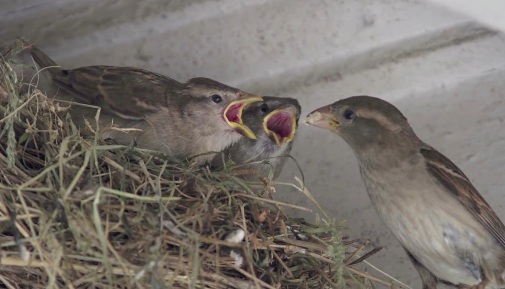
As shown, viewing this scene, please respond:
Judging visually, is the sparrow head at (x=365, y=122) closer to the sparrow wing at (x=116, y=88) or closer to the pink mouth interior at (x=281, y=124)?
the pink mouth interior at (x=281, y=124)

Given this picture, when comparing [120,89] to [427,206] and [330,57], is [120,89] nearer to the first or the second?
[330,57]

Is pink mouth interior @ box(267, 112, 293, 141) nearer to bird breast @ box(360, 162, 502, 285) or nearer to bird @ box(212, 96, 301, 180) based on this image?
bird @ box(212, 96, 301, 180)

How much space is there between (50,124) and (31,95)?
103 mm

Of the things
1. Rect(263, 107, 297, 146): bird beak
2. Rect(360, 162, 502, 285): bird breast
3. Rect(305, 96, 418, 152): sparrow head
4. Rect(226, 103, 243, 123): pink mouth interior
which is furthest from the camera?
Rect(263, 107, 297, 146): bird beak

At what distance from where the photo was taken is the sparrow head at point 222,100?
119 inches

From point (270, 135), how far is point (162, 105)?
1.32ft

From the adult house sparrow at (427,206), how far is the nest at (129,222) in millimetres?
198

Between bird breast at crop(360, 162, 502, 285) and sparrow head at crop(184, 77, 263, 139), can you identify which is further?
sparrow head at crop(184, 77, 263, 139)

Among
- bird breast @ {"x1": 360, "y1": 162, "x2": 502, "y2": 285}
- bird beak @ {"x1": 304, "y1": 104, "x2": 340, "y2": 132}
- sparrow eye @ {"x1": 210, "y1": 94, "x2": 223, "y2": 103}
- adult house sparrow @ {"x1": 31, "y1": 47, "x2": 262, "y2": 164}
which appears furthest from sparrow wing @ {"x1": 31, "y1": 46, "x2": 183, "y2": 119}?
bird breast @ {"x1": 360, "y1": 162, "x2": 502, "y2": 285}

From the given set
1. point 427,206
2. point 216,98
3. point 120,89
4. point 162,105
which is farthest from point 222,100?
point 427,206

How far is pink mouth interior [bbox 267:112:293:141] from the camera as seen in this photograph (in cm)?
317

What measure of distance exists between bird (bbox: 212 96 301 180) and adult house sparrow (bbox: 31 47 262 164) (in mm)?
111

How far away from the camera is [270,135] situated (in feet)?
10.4

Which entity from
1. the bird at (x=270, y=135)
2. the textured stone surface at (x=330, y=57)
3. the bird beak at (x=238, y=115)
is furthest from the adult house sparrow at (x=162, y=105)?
the textured stone surface at (x=330, y=57)
